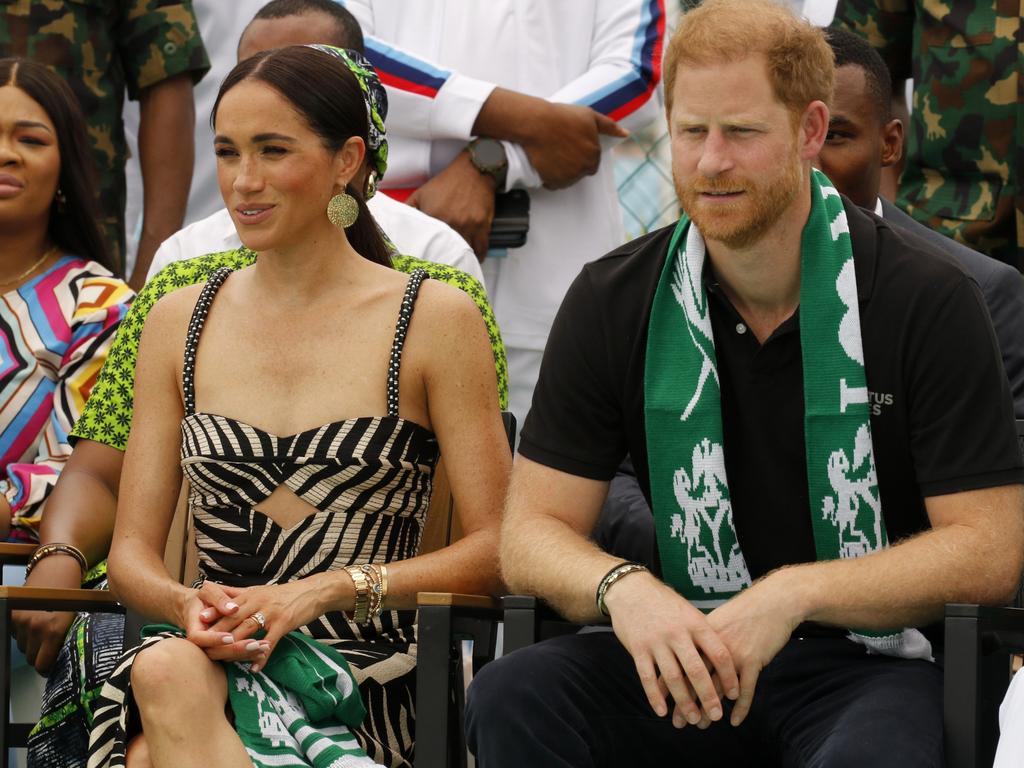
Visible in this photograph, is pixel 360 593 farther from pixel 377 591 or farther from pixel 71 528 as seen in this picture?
pixel 71 528

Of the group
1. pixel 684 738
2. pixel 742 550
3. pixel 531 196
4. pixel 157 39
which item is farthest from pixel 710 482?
pixel 157 39

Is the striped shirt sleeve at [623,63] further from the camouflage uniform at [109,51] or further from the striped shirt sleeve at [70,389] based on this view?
the striped shirt sleeve at [70,389]

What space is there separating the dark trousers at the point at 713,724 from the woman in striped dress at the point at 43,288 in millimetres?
1703

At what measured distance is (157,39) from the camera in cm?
568

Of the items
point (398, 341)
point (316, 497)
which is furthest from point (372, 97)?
point (316, 497)

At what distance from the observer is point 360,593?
3584 millimetres

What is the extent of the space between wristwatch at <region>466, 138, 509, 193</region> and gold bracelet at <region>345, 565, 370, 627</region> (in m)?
1.79

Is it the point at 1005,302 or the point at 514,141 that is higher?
the point at 514,141

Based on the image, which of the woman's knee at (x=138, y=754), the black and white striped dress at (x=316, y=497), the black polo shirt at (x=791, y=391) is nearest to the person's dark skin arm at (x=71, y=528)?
the black and white striped dress at (x=316, y=497)

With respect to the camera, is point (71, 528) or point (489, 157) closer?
point (71, 528)

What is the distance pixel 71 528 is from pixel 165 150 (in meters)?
1.93

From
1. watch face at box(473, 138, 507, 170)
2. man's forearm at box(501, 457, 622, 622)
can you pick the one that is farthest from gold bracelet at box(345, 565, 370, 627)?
watch face at box(473, 138, 507, 170)

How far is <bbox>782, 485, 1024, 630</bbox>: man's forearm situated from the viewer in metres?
3.15

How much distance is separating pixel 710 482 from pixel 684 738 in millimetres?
489
